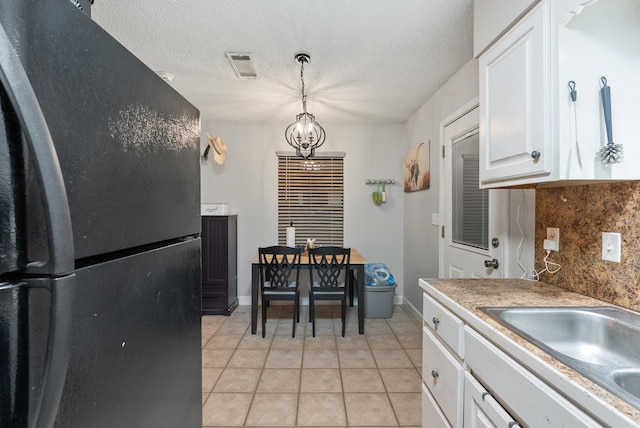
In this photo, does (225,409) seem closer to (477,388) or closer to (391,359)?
(391,359)

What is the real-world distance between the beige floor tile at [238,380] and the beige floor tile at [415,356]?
1.28 m

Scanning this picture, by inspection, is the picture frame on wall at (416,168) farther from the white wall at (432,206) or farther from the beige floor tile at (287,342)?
the beige floor tile at (287,342)

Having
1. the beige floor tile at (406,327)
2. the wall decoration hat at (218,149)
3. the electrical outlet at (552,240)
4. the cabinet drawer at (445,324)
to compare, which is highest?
the wall decoration hat at (218,149)

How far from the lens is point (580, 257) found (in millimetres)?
1339

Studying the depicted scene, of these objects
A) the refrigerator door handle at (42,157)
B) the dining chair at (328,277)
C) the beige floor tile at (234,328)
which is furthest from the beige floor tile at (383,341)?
the refrigerator door handle at (42,157)

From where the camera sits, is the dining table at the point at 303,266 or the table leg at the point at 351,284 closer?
the dining table at the point at 303,266

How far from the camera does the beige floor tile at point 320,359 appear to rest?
248cm

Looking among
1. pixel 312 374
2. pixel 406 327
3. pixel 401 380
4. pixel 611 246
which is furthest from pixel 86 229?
pixel 406 327

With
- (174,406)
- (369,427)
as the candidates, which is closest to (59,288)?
(174,406)

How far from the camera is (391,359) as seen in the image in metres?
2.58

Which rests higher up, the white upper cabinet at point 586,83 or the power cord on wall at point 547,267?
the white upper cabinet at point 586,83

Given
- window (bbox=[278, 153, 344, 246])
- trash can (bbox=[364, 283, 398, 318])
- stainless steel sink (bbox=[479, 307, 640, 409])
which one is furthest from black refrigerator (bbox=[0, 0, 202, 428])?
window (bbox=[278, 153, 344, 246])

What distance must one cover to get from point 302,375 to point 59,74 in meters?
2.40

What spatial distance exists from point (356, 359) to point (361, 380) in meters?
0.31
